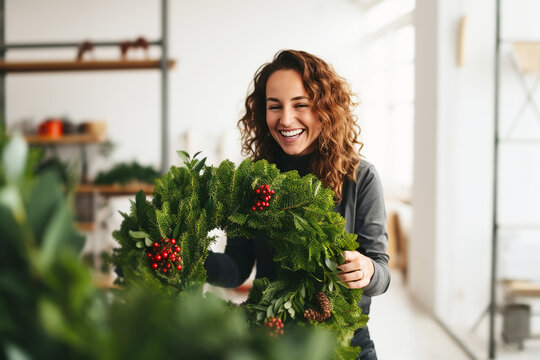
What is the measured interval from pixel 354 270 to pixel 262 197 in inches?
9.5

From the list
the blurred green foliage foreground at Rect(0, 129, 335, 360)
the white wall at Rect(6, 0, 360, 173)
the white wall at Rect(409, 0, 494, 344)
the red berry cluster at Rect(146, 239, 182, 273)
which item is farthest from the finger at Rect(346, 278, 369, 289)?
the white wall at Rect(6, 0, 360, 173)

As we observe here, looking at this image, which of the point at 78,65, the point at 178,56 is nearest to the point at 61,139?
the point at 78,65

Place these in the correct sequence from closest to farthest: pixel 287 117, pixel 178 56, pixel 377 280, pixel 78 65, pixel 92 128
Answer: pixel 377 280
pixel 287 117
pixel 78 65
pixel 92 128
pixel 178 56

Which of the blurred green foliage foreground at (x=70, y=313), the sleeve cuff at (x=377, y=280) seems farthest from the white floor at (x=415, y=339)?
the blurred green foliage foreground at (x=70, y=313)

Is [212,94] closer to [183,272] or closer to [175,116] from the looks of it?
[175,116]

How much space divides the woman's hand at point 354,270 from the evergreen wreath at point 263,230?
0.06ft

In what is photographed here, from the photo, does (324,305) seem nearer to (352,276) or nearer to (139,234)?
(352,276)

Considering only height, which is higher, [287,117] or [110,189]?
[287,117]

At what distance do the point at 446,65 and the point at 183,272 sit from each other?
3853 millimetres

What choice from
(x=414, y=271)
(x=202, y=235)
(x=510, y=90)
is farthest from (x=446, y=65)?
(x=202, y=235)

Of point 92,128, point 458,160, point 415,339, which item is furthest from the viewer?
point 92,128

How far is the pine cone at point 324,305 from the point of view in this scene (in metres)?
0.82

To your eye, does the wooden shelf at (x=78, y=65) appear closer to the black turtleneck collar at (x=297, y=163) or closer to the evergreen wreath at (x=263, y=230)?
the black turtleneck collar at (x=297, y=163)

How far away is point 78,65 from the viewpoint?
3.31 meters
